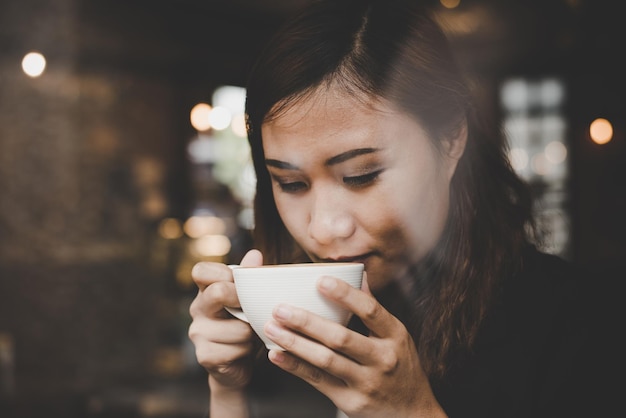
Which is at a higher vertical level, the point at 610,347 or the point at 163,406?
the point at 610,347

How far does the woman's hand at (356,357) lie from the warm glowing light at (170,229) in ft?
12.1

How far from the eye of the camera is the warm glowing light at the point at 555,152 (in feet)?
8.98

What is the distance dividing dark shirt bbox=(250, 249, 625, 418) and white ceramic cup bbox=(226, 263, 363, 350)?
0.36 m

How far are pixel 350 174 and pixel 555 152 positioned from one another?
2.31m

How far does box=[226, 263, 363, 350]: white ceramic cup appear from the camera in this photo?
695 millimetres

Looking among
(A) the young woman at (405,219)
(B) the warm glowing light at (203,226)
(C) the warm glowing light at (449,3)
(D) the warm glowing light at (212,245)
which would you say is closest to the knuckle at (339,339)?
(A) the young woman at (405,219)

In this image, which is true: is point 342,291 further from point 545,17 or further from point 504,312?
point 545,17

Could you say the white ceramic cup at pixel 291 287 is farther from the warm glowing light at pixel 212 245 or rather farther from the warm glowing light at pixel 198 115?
the warm glowing light at pixel 198 115

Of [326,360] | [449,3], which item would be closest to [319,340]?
[326,360]

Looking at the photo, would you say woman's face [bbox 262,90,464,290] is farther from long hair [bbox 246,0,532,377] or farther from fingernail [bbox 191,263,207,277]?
fingernail [bbox 191,263,207,277]

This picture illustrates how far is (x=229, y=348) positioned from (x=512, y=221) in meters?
0.56

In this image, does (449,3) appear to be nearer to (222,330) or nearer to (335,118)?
(335,118)

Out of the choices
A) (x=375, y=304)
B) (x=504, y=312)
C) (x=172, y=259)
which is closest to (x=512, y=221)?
(x=504, y=312)

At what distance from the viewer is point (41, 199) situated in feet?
10.8
